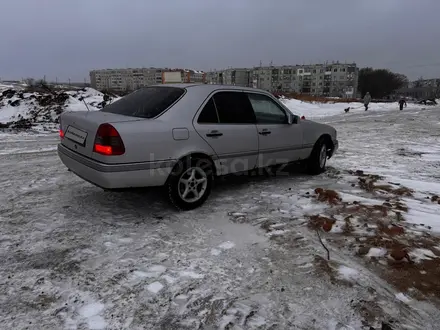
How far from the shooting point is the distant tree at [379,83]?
92500 millimetres

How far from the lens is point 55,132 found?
11234 mm

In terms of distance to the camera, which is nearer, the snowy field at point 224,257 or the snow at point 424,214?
the snowy field at point 224,257

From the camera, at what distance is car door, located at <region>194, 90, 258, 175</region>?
14.0 feet

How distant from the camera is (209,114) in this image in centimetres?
432

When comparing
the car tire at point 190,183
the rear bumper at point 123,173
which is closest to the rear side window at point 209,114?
the car tire at point 190,183

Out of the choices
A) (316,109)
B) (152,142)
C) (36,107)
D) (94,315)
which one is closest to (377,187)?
(152,142)

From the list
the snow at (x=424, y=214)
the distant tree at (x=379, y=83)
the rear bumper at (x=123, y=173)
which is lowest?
the snow at (x=424, y=214)

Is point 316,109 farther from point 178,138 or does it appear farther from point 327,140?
point 178,138

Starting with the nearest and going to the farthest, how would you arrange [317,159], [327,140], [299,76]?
[317,159] → [327,140] → [299,76]

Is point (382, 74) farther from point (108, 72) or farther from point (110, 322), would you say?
point (110, 322)

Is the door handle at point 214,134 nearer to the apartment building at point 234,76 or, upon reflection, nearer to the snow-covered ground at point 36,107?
the snow-covered ground at point 36,107

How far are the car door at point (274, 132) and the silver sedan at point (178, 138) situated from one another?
0.01m

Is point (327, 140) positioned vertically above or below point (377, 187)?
above

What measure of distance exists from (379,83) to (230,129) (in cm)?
10020
